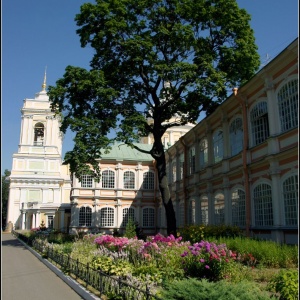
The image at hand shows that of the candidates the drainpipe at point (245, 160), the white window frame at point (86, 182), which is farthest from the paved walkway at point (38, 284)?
the white window frame at point (86, 182)

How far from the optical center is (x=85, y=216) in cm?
3553

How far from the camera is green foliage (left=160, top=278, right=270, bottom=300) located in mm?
6270

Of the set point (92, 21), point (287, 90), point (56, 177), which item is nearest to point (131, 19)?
point (92, 21)

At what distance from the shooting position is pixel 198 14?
21.3 m

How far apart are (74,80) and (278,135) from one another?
39.6ft

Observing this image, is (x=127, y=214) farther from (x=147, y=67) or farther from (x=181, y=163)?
(x=147, y=67)

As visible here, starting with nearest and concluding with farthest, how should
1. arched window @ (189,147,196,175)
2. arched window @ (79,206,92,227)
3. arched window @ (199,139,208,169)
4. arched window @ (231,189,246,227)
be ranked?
arched window @ (231,189,246,227) → arched window @ (199,139,208,169) → arched window @ (189,147,196,175) → arched window @ (79,206,92,227)

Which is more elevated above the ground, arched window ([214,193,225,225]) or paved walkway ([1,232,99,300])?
arched window ([214,193,225,225])

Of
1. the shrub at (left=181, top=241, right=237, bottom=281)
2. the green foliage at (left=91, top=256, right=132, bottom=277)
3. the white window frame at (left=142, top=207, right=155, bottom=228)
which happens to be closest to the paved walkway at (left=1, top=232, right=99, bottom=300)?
the green foliage at (left=91, top=256, right=132, bottom=277)

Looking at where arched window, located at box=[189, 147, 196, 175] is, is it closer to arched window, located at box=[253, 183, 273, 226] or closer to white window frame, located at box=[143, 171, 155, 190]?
arched window, located at box=[253, 183, 273, 226]

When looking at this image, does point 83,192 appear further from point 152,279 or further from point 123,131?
point 152,279

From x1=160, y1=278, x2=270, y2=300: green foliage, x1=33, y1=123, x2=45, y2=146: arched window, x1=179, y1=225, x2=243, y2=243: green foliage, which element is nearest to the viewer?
x1=160, y1=278, x2=270, y2=300: green foliage

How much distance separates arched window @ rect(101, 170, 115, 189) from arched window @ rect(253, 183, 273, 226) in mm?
20625

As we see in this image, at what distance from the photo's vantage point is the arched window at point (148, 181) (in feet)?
124
